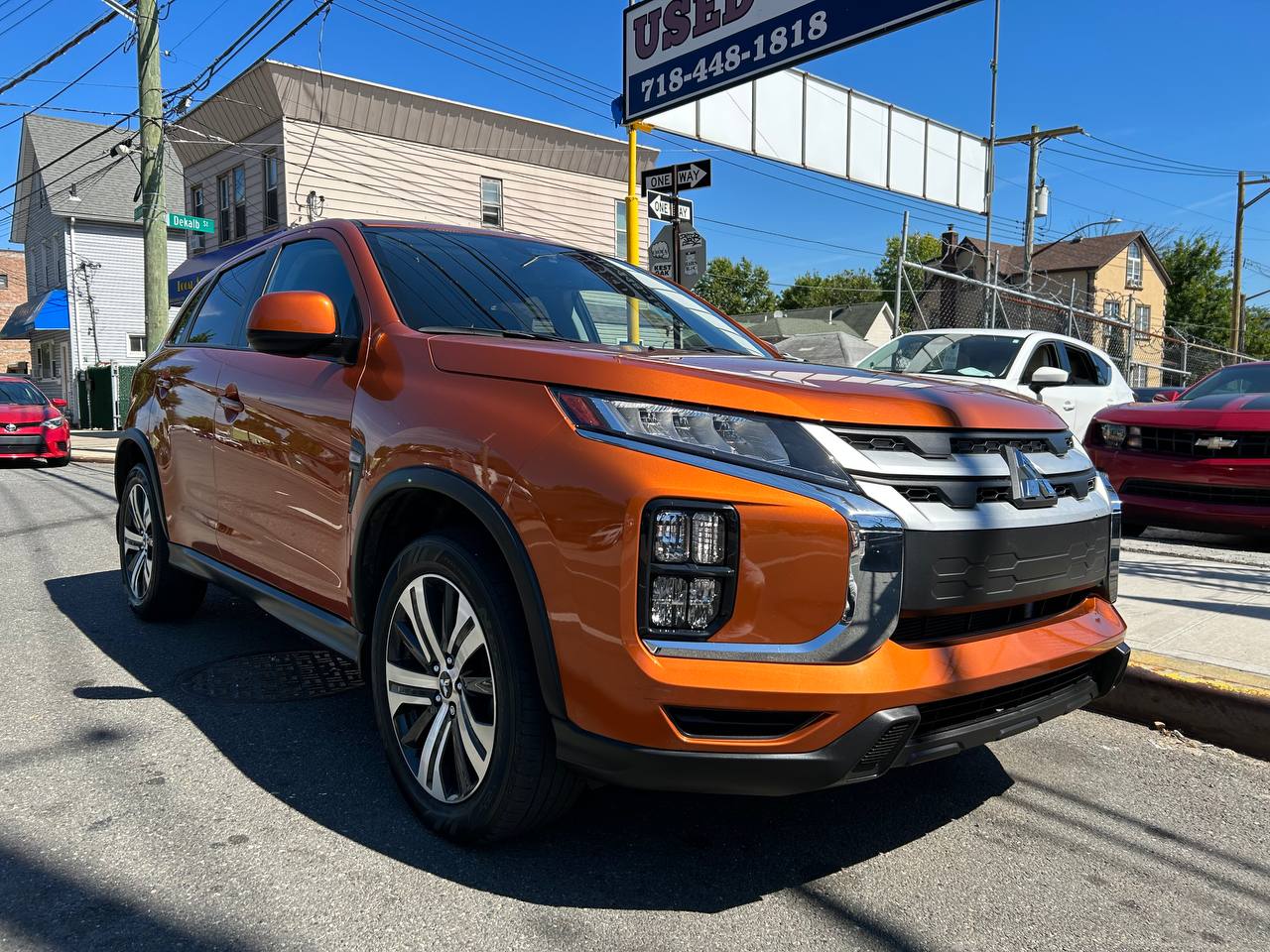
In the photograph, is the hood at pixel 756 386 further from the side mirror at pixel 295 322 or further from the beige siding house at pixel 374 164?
the beige siding house at pixel 374 164

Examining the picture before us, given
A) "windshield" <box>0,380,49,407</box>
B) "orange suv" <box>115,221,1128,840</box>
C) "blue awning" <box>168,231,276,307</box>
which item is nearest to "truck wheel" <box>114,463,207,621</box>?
"orange suv" <box>115,221,1128,840</box>

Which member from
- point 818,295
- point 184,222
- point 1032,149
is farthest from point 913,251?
point 184,222

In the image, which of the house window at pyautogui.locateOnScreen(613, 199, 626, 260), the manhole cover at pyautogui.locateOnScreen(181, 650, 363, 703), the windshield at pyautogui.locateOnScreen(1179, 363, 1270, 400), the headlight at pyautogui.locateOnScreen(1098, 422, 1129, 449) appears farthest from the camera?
the house window at pyautogui.locateOnScreen(613, 199, 626, 260)

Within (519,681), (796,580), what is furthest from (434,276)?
(796,580)

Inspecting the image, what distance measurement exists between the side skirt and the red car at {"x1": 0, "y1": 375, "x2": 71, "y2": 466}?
44.3 ft

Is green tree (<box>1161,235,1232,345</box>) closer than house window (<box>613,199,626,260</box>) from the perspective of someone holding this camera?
No

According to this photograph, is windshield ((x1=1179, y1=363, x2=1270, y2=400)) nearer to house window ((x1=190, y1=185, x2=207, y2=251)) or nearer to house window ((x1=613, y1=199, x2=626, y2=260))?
house window ((x1=613, y1=199, x2=626, y2=260))

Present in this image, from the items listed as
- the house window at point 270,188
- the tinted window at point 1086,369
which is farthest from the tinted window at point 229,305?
the house window at point 270,188

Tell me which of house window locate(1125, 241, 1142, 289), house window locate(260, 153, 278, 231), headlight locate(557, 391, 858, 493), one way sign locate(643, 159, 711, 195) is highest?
house window locate(1125, 241, 1142, 289)

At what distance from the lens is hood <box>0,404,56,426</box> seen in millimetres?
15664

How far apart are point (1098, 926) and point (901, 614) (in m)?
0.92

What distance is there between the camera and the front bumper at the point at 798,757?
2.17m

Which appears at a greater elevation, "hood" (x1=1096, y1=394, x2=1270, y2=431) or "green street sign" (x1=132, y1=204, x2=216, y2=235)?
"green street sign" (x1=132, y1=204, x2=216, y2=235)

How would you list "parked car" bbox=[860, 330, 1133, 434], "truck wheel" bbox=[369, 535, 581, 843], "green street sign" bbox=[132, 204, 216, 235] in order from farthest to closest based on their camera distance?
"green street sign" bbox=[132, 204, 216, 235] < "parked car" bbox=[860, 330, 1133, 434] < "truck wheel" bbox=[369, 535, 581, 843]
